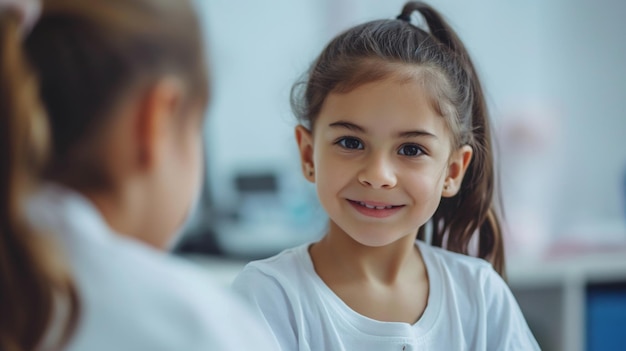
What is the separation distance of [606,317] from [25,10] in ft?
7.01

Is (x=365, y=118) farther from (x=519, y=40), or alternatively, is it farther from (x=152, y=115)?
(x=519, y=40)

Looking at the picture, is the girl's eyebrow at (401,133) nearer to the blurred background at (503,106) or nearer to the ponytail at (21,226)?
the ponytail at (21,226)

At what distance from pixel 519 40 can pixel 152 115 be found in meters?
2.48

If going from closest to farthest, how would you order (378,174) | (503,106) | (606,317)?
(378,174)
(606,317)
(503,106)

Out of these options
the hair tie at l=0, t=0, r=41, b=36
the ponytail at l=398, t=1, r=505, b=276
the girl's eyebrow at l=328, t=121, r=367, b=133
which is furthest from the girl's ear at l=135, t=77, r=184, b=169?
the ponytail at l=398, t=1, r=505, b=276

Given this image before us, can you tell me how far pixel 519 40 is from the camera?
2934 millimetres

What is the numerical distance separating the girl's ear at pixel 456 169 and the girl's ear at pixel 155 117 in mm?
434

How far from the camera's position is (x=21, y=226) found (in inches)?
24.0

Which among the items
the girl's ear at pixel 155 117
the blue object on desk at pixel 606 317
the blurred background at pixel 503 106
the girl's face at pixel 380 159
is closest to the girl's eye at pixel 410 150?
the girl's face at pixel 380 159

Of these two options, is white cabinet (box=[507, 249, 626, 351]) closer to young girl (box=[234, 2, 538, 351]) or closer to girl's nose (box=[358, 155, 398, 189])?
young girl (box=[234, 2, 538, 351])

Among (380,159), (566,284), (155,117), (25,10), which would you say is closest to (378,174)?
(380,159)

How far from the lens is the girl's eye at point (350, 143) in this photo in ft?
3.10

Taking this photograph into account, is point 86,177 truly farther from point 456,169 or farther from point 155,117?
point 456,169

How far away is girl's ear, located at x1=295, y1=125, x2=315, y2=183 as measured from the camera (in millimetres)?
1027
